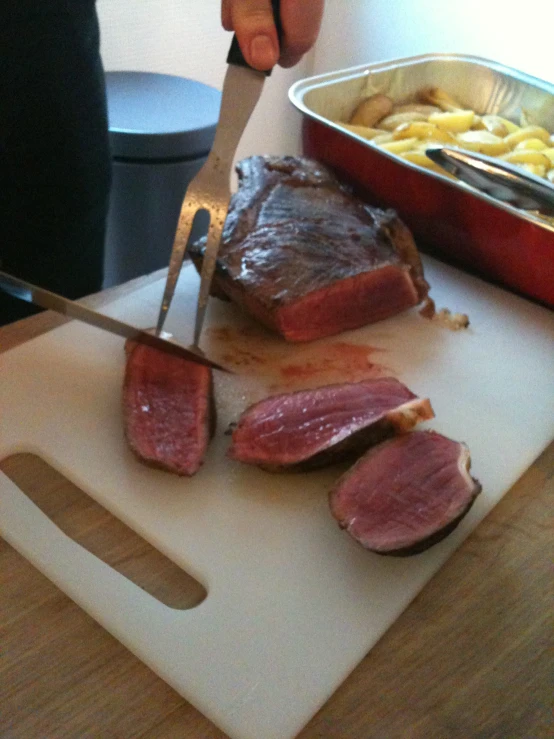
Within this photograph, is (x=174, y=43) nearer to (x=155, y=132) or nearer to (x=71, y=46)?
(x=155, y=132)

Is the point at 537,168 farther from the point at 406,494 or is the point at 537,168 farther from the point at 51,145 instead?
the point at 51,145

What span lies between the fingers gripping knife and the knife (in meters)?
0.09

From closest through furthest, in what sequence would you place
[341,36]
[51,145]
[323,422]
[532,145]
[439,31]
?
[323,422], [51,145], [532,145], [439,31], [341,36]

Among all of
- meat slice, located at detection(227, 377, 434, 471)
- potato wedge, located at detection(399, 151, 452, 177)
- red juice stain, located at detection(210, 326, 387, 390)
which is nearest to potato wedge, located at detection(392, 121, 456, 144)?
potato wedge, located at detection(399, 151, 452, 177)

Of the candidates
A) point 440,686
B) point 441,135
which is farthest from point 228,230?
point 440,686

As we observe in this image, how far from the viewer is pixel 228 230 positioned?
160 cm

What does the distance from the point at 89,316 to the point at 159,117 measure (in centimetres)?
121

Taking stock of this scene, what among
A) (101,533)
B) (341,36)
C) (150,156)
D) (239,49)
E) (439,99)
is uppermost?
(239,49)

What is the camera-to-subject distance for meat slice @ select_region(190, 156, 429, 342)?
4.86 ft

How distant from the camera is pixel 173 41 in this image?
2.96m

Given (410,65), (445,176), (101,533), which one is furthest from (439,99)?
(101,533)

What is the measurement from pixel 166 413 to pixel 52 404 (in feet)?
0.74

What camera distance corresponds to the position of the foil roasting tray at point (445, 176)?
5.31 feet

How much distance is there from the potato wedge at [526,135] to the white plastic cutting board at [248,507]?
63 centimetres
